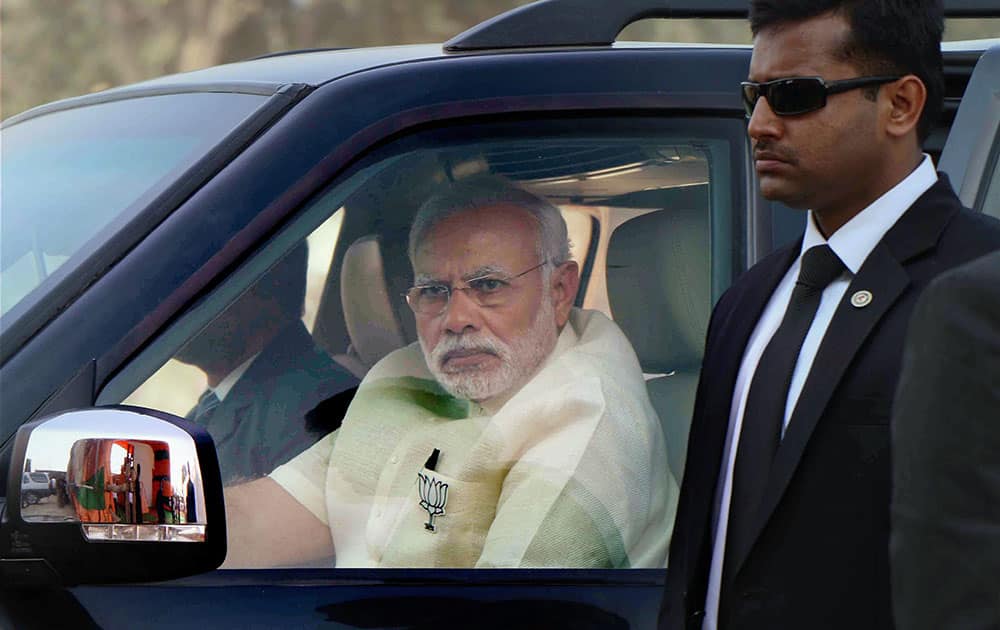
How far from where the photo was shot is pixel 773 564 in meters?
1.61

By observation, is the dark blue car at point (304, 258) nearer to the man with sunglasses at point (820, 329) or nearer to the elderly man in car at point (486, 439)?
the elderly man in car at point (486, 439)

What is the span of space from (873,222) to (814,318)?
13 cm

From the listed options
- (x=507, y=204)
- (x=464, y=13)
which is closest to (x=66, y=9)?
(x=464, y=13)

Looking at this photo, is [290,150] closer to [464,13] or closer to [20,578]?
[20,578]

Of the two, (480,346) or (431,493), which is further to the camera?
(480,346)

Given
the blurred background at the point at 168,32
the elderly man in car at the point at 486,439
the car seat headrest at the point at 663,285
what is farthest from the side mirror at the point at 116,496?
the blurred background at the point at 168,32

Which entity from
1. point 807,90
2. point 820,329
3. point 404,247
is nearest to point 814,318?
point 820,329

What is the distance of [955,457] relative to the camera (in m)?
1.07

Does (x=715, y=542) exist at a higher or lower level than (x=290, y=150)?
lower

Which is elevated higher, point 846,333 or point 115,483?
point 846,333

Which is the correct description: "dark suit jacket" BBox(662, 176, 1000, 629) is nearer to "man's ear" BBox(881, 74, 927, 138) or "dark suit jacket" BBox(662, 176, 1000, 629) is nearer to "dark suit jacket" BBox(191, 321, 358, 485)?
"man's ear" BBox(881, 74, 927, 138)

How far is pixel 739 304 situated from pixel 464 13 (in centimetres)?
1827

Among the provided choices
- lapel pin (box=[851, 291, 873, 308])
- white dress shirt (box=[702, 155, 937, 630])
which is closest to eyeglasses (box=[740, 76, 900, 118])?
white dress shirt (box=[702, 155, 937, 630])

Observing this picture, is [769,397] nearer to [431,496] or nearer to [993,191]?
[431,496]
